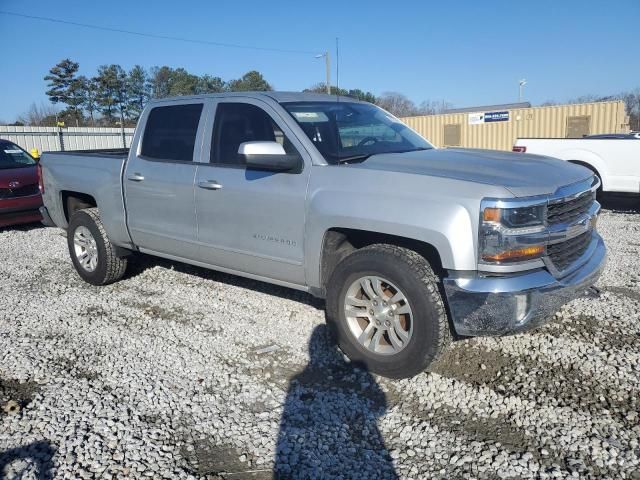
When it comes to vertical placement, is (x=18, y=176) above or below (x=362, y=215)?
above

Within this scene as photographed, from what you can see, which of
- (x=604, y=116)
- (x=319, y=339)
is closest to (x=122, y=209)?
(x=319, y=339)

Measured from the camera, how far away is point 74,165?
573 cm

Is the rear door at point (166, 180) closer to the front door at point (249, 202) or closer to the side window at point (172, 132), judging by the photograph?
the side window at point (172, 132)

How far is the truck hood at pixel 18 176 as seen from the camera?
8664 mm

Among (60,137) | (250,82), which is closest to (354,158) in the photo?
(60,137)

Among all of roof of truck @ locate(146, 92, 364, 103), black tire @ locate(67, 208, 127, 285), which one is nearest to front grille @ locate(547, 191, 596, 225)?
roof of truck @ locate(146, 92, 364, 103)

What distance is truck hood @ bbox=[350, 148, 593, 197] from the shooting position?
3199 millimetres

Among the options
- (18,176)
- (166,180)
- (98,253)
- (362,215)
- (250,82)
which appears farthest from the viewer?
(250,82)

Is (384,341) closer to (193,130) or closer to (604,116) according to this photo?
(193,130)

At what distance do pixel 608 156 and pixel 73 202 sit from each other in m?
9.17

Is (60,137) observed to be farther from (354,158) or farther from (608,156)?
(354,158)

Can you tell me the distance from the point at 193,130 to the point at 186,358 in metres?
2.03

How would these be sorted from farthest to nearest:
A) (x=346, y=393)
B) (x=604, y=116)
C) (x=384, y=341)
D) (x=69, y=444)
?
(x=604, y=116)
(x=384, y=341)
(x=346, y=393)
(x=69, y=444)

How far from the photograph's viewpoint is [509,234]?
3.04m
